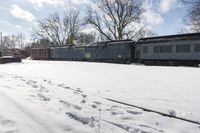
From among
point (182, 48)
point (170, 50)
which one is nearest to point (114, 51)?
point (170, 50)

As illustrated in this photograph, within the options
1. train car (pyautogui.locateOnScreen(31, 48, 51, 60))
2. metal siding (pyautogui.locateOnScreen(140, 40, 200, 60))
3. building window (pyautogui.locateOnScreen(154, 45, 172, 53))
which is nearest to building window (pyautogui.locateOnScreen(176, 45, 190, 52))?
metal siding (pyautogui.locateOnScreen(140, 40, 200, 60))

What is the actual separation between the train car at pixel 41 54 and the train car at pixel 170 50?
26243 millimetres

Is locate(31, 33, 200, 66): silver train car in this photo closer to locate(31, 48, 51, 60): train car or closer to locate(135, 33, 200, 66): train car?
locate(135, 33, 200, 66): train car

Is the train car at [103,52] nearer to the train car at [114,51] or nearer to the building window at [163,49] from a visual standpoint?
the train car at [114,51]

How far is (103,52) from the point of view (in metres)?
35.4

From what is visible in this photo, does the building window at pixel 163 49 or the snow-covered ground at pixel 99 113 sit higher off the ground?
the building window at pixel 163 49

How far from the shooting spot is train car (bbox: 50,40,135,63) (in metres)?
31.4

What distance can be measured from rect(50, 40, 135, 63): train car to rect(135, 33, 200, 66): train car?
5.18 feet

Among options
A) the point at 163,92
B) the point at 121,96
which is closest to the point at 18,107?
the point at 121,96

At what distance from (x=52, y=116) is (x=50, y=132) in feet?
3.67

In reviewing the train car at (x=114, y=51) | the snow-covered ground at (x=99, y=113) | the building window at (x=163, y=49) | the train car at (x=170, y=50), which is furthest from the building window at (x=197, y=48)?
the snow-covered ground at (x=99, y=113)

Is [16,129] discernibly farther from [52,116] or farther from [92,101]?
[92,101]

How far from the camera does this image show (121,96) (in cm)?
879

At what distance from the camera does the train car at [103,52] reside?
103 ft
